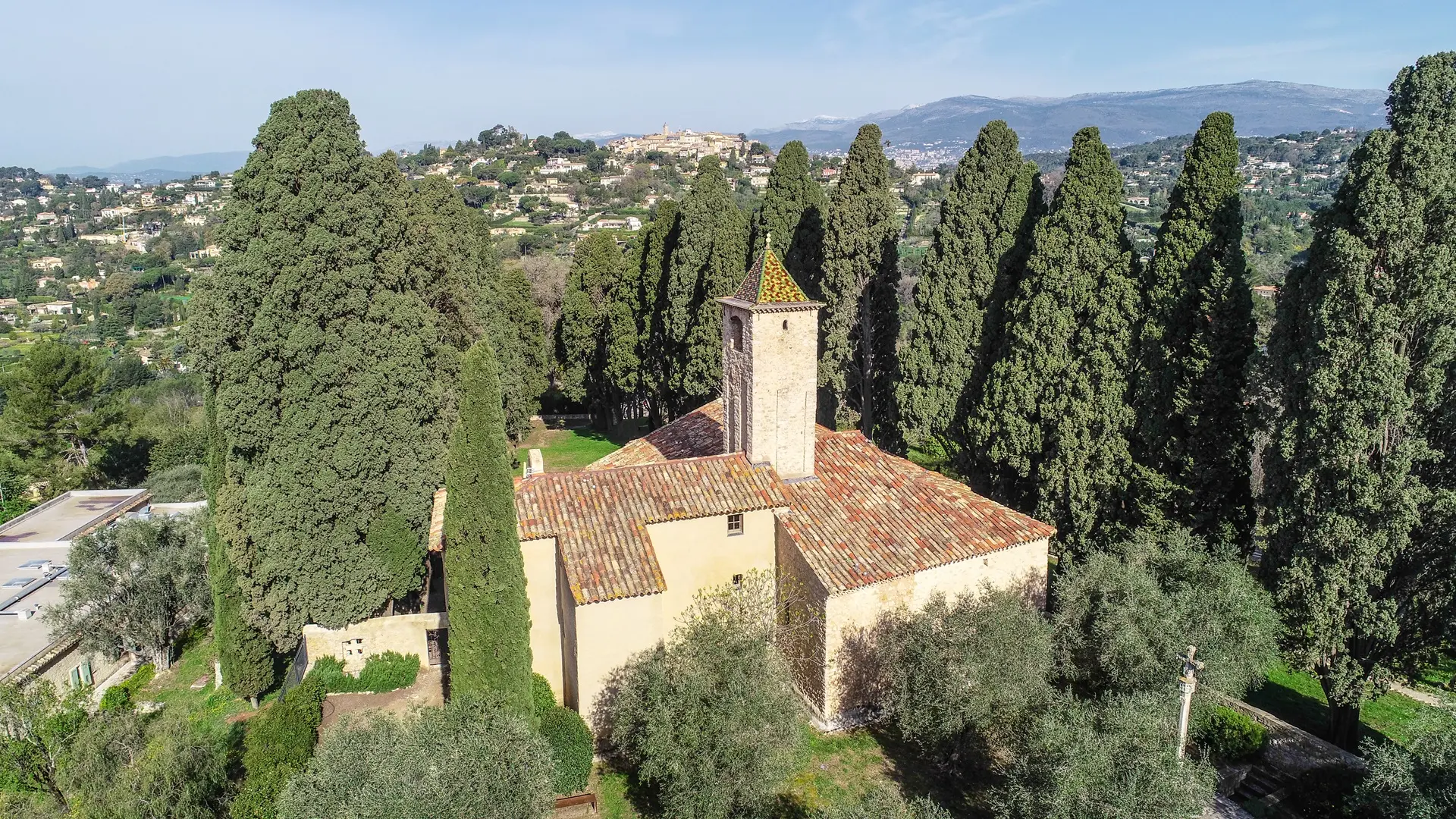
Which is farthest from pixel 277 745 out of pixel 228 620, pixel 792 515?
pixel 792 515

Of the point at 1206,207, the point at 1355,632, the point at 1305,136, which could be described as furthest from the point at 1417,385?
the point at 1305,136

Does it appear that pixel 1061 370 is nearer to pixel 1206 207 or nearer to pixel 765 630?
pixel 1206 207

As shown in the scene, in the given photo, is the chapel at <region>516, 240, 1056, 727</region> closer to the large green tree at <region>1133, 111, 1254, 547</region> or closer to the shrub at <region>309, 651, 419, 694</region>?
the large green tree at <region>1133, 111, 1254, 547</region>

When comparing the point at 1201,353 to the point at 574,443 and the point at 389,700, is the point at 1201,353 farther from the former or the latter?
the point at 574,443

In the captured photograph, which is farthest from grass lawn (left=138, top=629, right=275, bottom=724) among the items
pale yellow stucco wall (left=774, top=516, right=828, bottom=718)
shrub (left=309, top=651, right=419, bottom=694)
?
pale yellow stucco wall (left=774, top=516, right=828, bottom=718)

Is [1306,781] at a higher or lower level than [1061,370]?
lower
